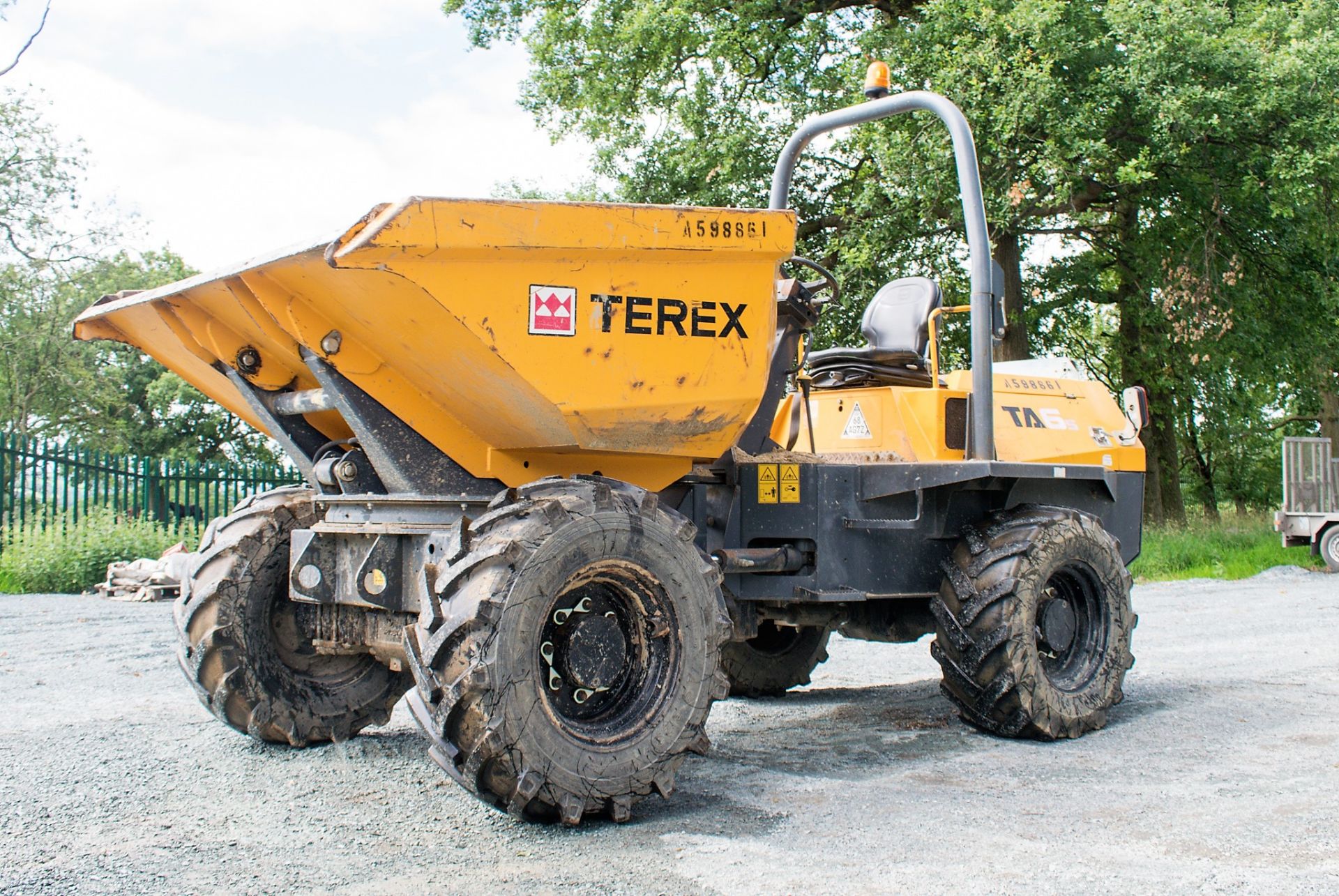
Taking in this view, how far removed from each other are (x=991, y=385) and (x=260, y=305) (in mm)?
3250

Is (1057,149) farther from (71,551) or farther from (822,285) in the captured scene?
(71,551)

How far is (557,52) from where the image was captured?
1827 centimetres

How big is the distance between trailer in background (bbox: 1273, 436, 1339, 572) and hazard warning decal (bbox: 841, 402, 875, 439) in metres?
12.2

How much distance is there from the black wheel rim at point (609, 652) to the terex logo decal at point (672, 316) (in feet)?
2.68

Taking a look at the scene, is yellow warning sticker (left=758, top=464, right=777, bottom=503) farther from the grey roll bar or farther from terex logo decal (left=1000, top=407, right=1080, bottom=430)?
terex logo decal (left=1000, top=407, right=1080, bottom=430)

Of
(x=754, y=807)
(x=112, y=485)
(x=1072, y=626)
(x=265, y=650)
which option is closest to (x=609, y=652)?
(x=754, y=807)

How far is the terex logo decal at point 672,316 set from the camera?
4055 millimetres

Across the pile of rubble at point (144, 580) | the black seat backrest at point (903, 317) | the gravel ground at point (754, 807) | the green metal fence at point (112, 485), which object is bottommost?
the gravel ground at point (754, 807)

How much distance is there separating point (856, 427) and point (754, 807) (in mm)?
2292

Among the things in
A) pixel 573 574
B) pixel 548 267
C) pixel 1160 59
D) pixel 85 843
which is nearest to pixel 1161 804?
pixel 573 574

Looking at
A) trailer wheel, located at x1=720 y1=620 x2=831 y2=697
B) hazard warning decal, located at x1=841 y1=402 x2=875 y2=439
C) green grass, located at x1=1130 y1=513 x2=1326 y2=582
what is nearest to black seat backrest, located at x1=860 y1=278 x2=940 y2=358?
hazard warning decal, located at x1=841 y1=402 x2=875 y2=439

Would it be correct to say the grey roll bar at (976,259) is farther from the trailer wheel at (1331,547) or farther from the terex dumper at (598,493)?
the trailer wheel at (1331,547)

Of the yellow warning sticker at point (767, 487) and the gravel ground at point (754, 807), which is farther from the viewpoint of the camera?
the yellow warning sticker at point (767, 487)

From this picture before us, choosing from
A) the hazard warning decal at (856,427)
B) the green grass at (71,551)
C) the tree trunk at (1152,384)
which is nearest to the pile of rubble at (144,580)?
the green grass at (71,551)
